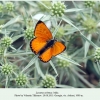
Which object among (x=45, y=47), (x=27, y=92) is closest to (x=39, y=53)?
(x=45, y=47)

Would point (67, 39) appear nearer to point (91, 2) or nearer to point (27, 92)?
point (91, 2)

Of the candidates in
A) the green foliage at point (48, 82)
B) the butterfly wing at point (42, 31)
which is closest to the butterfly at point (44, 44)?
the butterfly wing at point (42, 31)

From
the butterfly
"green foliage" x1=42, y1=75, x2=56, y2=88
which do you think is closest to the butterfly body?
the butterfly

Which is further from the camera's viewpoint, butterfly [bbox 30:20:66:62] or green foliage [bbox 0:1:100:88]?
green foliage [bbox 0:1:100:88]

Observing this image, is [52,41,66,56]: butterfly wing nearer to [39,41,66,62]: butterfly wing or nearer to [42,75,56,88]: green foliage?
[39,41,66,62]: butterfly wing

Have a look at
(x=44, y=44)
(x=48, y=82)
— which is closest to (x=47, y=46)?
(x=44, y=44)

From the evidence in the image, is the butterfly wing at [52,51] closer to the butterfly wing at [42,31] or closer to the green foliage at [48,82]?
the butterfly wing at [42,31]

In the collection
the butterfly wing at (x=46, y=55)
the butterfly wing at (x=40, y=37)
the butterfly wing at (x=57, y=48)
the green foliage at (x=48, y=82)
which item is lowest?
the green foliage at (x=48, y=82)
